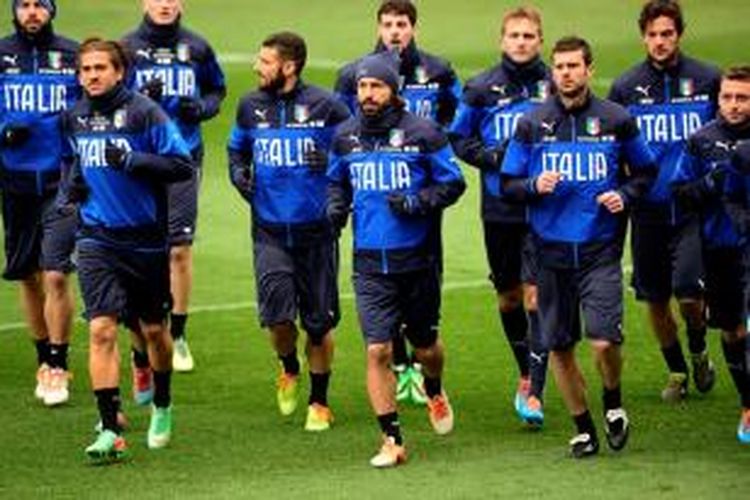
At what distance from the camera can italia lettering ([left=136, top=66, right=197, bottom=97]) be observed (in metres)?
18.9

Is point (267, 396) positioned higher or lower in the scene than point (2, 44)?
lower

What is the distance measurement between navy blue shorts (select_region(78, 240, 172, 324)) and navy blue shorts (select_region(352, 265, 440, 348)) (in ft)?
3.80

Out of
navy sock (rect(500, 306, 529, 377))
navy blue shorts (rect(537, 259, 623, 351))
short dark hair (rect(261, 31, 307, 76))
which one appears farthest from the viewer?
navy sock (rect(500, 306, 529, 377))

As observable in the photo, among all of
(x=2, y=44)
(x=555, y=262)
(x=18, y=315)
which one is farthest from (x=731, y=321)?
(x=18, y=315)

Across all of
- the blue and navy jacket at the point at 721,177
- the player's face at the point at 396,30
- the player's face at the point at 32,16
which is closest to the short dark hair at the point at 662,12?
the blue and navy jacket at the point at 721,177

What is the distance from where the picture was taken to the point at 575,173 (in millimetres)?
15578

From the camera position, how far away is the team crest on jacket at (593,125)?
51.2 ft

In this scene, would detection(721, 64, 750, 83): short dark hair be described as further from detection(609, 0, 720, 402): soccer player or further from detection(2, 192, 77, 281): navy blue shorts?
detection(2, 192, 77, 281): navy blue shorts

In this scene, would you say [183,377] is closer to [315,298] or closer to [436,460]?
[315,298]

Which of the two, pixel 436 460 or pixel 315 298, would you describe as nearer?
pixel 436 460

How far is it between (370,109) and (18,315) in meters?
5.76

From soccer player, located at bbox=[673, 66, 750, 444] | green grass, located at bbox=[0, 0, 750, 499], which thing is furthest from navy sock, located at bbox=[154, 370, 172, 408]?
soccer player, located at bbox=[673, 66, 750, 444]

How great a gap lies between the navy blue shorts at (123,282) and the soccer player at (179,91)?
2.52 metres

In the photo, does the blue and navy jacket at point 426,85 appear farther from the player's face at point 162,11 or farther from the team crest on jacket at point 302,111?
the player's face at point 162,11
